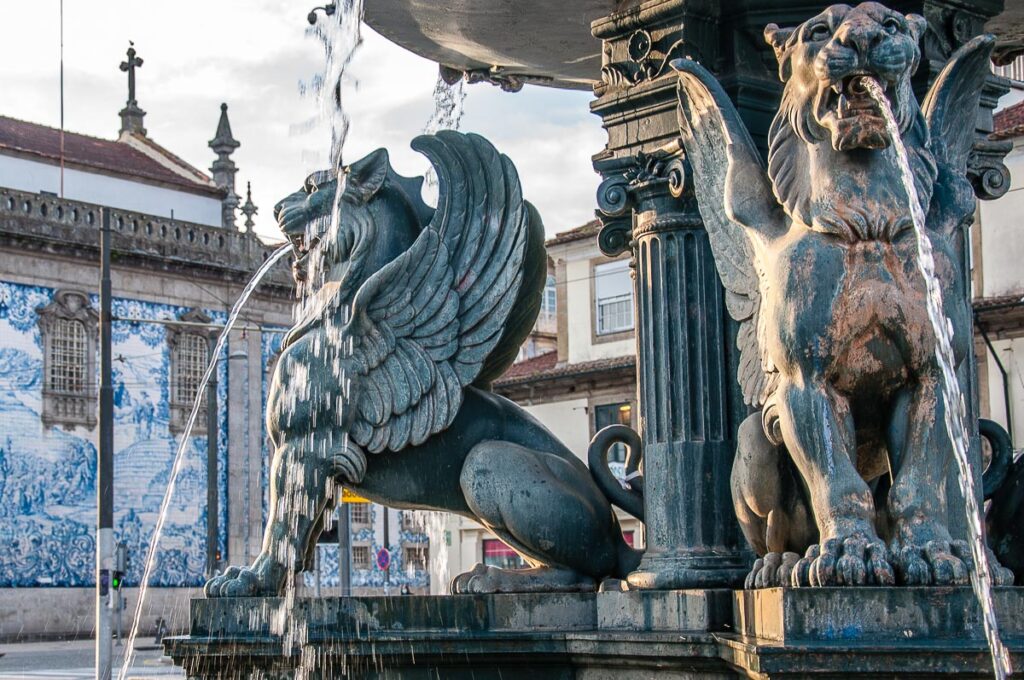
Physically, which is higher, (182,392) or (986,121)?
(182,392)

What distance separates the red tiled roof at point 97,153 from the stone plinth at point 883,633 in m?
32.9

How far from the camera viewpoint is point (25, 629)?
102ft

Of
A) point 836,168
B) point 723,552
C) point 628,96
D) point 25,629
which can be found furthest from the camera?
point 25,629

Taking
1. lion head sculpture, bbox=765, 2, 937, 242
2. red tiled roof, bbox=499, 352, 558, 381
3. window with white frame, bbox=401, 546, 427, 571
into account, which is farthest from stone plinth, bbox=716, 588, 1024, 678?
window with white frame, bbox=401, 546, 427, 571

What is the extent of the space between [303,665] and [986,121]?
9.62 feet

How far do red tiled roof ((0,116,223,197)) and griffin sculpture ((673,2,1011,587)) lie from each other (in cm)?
3240

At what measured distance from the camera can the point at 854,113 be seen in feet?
13.6

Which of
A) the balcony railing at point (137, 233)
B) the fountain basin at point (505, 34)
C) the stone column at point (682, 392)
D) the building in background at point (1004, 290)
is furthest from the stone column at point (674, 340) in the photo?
the balcony railing at point (137, 233)

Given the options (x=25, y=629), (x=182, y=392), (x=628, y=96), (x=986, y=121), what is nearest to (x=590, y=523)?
(x=628, y=96)

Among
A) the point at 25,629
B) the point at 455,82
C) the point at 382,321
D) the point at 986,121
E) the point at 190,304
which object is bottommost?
the point at 25,629

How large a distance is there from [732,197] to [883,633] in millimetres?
1359

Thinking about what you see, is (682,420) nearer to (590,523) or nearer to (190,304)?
(590,523)

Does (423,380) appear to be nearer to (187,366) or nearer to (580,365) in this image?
(580,365)

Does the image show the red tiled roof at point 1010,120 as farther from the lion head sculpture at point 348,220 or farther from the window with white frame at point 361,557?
the lion head sculpture at point 348,220
